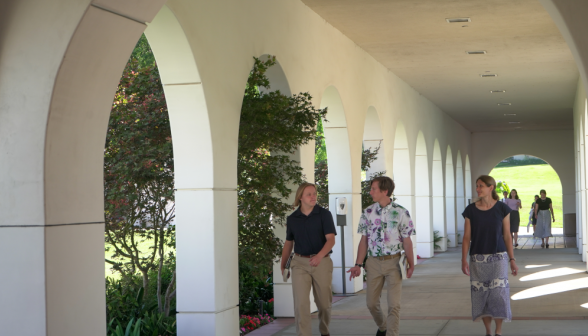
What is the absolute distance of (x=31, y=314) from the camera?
3.91 meters

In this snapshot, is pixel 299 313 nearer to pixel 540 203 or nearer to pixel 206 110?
pixel 206 110

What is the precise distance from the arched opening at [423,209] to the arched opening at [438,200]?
7.75 ft

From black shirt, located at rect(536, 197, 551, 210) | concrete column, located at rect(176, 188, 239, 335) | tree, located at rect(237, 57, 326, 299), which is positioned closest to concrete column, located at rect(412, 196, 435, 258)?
black shirt, located at rect(536, 197, 551, 210)

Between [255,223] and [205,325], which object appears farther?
[255,223]

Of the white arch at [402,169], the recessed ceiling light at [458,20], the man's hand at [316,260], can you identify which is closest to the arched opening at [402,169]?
the white arch at [402,169]

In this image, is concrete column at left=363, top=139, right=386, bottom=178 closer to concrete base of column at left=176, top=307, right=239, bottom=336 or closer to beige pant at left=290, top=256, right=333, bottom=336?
concrete base of column at left=176, top=307, right=239, bottom=336

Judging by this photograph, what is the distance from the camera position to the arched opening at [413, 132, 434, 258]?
1859 cm

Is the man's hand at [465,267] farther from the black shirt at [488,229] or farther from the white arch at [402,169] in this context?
the white arch at [402,169]

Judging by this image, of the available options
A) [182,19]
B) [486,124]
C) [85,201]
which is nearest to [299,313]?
[85,201]

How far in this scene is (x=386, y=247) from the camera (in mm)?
5824

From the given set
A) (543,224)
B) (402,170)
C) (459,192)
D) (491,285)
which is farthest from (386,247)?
(459,192)

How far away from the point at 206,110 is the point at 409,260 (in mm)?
2273

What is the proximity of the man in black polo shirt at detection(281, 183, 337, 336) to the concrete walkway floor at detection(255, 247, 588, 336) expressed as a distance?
1.67 meters

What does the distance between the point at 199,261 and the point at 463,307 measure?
14.2 feet
